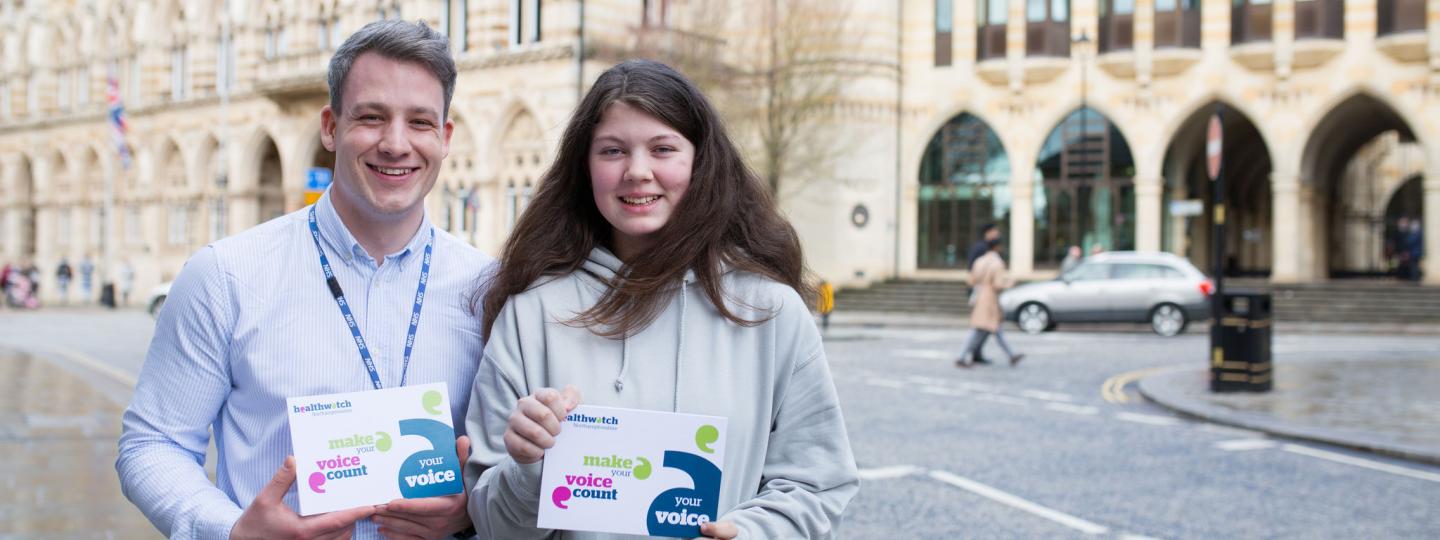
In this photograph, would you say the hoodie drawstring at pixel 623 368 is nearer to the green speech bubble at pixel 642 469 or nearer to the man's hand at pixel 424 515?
the green speech bubble at pixel 642 469

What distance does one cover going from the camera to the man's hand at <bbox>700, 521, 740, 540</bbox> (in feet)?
6.82

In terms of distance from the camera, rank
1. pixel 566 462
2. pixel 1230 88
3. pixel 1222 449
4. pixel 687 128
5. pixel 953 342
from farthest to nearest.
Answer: pixel 1230 88, pixel 953 342, pixel 1222 449, pixel 687 128, pixel 566 462

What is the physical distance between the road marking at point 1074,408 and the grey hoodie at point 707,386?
363 inches

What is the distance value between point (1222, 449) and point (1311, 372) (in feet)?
21.0

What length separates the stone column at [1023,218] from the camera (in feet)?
107

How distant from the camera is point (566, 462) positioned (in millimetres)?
2068

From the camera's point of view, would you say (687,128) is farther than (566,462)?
Yes

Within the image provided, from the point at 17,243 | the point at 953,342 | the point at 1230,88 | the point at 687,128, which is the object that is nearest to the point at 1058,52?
the point at 1230,88

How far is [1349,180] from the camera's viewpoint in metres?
44.2

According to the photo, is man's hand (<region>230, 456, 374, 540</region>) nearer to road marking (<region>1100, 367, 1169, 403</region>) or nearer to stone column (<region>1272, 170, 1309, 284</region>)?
road marking (<region>1100, 367, 1169, 403</region>)

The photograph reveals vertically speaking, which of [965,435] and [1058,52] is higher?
[1058,52]

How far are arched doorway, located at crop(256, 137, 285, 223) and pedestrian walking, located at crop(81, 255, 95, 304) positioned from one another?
870 cm

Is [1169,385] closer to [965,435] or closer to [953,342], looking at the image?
[965,435]

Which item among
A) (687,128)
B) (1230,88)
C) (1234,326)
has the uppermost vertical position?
(1230,88)
